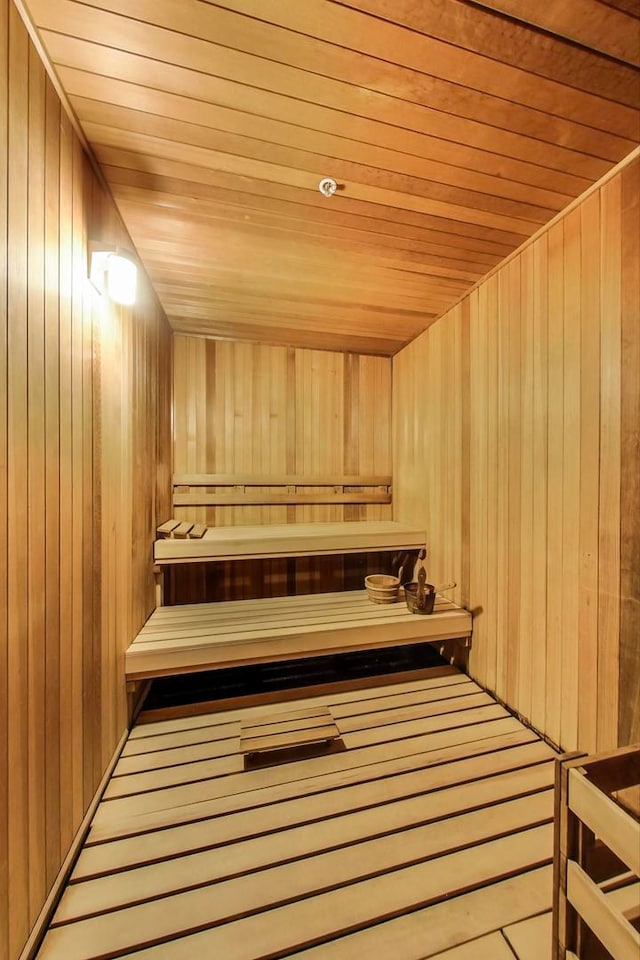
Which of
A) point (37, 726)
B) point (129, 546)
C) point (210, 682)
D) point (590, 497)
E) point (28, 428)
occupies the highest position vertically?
point (28, 428)

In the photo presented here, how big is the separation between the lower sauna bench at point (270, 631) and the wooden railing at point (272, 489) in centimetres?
93

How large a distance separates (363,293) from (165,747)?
284cm

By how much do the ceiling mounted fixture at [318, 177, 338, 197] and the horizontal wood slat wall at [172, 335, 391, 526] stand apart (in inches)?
70.9

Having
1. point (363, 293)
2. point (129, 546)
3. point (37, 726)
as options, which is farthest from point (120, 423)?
point (363, 293)

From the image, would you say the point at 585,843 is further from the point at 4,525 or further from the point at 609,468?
the point at 4,525

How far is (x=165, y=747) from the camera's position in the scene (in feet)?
5.59

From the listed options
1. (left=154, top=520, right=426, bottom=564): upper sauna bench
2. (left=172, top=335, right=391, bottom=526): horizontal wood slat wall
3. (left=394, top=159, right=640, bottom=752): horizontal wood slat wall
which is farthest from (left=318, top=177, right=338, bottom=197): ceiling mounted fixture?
(left=154, top=520, right=426, bottom=564): upper sauna bench

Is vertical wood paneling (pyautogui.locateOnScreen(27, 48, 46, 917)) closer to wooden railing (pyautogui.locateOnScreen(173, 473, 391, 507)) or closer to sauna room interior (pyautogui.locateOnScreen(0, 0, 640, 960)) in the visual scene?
sauna room interior (pyautogui.locateOnScreen(0, 0, 640, 960))

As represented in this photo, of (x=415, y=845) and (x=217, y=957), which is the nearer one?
(x=217, y=957)

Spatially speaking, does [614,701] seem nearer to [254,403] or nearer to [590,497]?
[590,497]

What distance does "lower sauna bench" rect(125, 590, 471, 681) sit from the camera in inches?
72.1

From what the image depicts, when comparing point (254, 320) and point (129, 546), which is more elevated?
point (254, 320)

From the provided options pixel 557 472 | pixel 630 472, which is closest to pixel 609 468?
pixel 630 472

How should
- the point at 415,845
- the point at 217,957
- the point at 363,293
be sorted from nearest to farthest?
the point at 217,957, the point at 415,845, the point at 363,293
